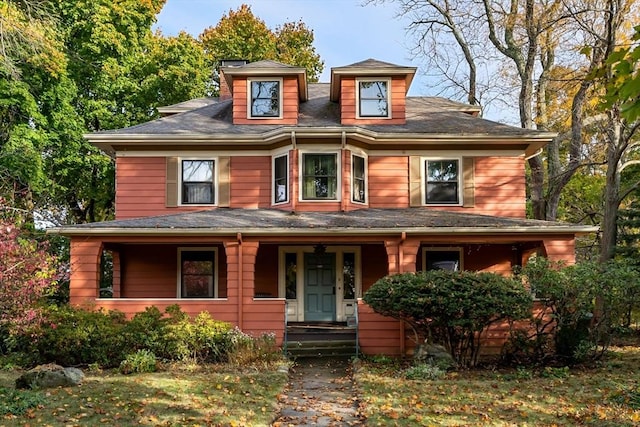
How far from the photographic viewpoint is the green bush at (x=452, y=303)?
10984 millimetres

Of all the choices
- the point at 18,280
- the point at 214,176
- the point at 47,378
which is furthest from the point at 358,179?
the point at 47,378

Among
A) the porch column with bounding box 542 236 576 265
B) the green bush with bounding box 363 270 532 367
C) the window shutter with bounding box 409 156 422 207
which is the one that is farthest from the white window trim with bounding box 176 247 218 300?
the porch column with bounding box 542 236 576 265

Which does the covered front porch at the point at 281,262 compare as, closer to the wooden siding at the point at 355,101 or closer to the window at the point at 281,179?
the window at the point at 281,179

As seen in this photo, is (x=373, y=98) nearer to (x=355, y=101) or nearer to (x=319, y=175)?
(x=355, y=101)

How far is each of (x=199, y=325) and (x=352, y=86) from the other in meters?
7.91

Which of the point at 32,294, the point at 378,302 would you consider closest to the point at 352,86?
the point at 378,302

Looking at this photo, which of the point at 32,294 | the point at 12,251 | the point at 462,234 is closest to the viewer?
the point at 12,251

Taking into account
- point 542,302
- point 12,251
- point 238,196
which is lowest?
point 542,302

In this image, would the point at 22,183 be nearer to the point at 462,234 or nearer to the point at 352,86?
the point at 352,86

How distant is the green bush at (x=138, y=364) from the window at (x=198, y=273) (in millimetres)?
4454

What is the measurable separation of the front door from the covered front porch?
0.09ft

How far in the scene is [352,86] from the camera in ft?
53.1

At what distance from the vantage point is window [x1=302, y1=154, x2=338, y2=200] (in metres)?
15.1

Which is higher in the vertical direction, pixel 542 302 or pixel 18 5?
pixel 18 5
